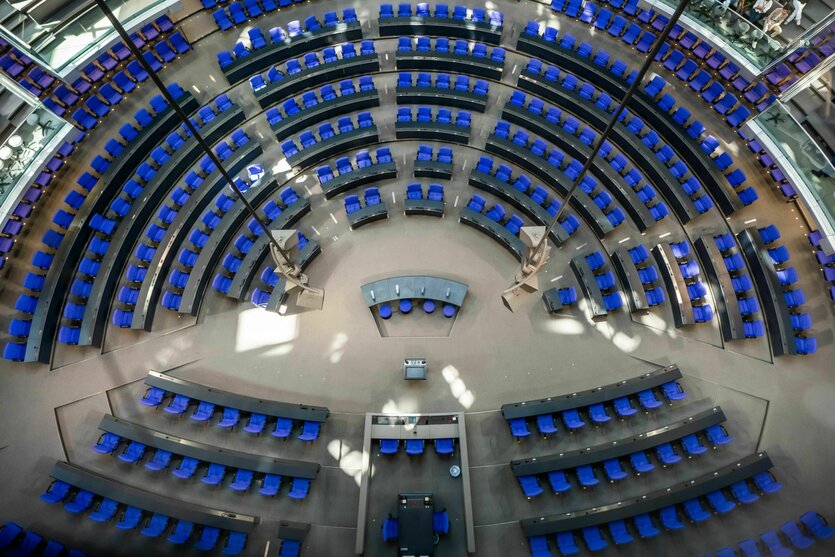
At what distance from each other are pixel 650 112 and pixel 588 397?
1130cm

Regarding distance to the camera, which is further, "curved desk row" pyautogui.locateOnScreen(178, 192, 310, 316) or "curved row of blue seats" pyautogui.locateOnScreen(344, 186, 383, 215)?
"curved row of blue seats" pyautogui.locateOnScreen(344, 186, 383, 215)

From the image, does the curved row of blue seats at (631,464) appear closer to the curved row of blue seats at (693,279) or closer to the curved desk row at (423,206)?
the curved row of blue seats at (693,279)

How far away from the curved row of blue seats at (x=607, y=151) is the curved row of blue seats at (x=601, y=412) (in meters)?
6.29

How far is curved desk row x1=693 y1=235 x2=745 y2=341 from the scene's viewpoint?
17359 millimetres

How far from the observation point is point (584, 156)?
63.9ft

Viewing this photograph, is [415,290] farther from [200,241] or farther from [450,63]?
[450,63]

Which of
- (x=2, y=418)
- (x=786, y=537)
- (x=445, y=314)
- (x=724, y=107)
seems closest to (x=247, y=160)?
(x=445, y=314)

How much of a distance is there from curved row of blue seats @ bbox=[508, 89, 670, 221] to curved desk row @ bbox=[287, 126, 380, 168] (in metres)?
5.89

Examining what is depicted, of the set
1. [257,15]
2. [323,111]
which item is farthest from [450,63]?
[257,15]

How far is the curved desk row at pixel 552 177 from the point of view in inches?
733

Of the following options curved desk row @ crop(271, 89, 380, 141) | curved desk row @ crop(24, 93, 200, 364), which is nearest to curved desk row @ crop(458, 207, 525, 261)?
curved desk row @ crop(271, 89, 380, 141)

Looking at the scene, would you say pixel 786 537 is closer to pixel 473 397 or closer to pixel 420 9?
pixel 473 397

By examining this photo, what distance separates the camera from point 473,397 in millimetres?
16953

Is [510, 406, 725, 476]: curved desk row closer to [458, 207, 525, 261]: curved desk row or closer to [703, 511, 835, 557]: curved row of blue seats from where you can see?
[703, 511, 835, 557]: curved row of blue seats
